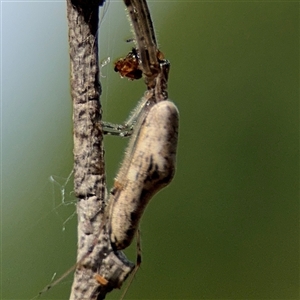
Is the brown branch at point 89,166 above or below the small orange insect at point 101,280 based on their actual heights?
above

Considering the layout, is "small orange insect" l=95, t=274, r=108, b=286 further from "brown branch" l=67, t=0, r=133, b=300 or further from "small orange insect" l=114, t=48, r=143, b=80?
"small orange insect" l=114, t=48, r=143, b=80

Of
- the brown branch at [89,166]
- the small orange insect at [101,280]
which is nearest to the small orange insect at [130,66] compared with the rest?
the brown branch at [89,166]

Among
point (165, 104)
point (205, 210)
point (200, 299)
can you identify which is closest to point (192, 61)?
point (205, 210)

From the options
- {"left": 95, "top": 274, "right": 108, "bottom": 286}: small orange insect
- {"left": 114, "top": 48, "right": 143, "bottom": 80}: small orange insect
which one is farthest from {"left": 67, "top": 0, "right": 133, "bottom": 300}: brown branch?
{"left": 114, "top": 48, "right": 143, "bottom": 80}: small orange insect

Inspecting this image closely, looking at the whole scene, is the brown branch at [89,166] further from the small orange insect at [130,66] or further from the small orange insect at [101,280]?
the small orange insect at [130,66]

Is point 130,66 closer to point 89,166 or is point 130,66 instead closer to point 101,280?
point 89,166

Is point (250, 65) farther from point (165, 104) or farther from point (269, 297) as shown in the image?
point (165, 104)
